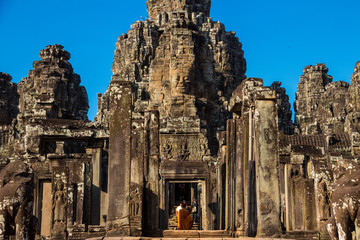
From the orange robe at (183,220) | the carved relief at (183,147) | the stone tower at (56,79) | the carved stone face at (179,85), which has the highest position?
the stone tower at (56,79)

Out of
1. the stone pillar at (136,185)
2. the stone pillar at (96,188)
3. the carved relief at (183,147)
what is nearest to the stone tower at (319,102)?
the carved relief at (183,147)

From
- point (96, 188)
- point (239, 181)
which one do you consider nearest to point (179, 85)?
point (96, 188)

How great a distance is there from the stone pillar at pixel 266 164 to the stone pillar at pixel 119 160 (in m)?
3.24

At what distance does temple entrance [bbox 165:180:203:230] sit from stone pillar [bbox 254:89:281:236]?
724 centimetres

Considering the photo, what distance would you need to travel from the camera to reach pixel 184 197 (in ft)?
138

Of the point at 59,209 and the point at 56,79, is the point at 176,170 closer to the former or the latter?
the point at 59,209

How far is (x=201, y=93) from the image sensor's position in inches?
1390

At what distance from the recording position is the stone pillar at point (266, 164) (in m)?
11.2

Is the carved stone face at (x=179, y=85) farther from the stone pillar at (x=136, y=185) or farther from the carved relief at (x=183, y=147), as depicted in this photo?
the stone pillar at (x=136, y=185)

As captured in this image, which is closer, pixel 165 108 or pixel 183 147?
pixel 183 147

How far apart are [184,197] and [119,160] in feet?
100

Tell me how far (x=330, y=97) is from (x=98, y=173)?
1787 inches

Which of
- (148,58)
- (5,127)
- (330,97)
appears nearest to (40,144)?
(5,127)

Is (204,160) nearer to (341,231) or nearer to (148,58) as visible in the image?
(341,231)
